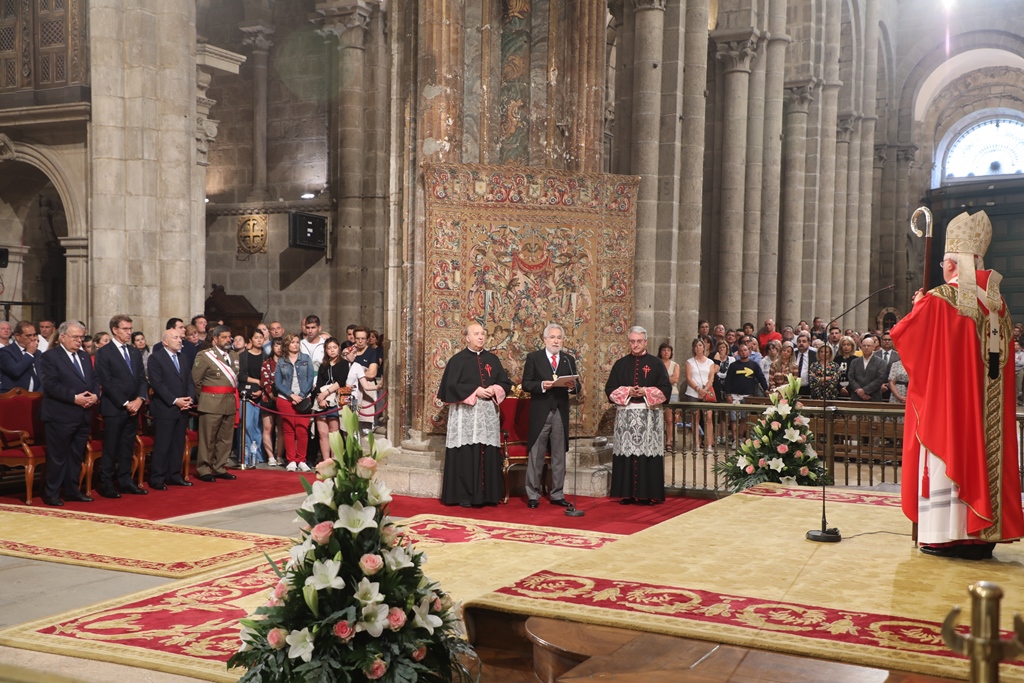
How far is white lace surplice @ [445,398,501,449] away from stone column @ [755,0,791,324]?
11.5 m

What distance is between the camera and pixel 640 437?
974cm

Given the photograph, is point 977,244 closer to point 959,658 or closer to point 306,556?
point 959,658

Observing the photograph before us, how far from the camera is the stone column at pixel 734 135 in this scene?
18.7 metres

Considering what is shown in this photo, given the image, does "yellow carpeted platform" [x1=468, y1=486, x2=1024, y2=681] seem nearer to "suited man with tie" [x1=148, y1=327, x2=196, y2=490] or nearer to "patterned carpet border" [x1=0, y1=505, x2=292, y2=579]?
"patterned carpet border" [x1=0, y1=505, x2=292, y2=579]

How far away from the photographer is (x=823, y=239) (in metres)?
24.2

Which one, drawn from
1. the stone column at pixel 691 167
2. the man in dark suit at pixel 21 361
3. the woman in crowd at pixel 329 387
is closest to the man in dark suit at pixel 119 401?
the man in dark suit at pixel 21 361

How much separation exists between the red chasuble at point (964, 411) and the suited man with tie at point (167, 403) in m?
6.98

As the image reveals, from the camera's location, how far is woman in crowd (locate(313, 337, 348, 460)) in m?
11.9

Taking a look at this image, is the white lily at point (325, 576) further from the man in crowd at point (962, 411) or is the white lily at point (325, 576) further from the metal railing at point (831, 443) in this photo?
the metal railing at point (831, 443)

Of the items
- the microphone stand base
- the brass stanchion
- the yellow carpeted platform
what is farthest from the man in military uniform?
the brass stanchion

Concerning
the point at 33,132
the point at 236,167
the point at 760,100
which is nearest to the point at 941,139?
the point at 760,100

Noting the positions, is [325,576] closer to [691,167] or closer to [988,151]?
[691,167]

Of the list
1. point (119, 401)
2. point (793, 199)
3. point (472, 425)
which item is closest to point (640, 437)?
point (472, 425)

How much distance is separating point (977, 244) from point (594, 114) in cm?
529
